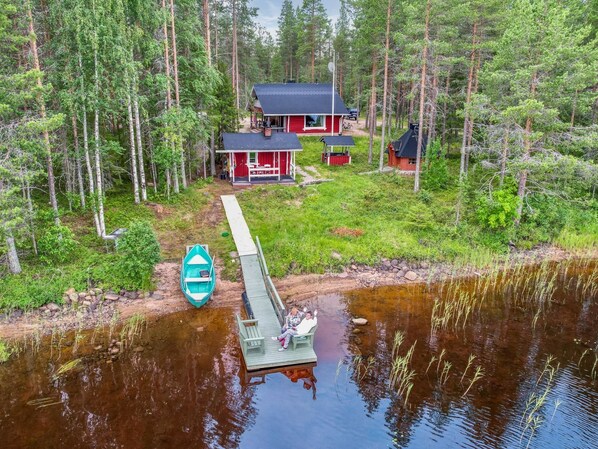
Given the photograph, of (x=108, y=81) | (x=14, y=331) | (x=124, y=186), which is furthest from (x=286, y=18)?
(x=14, y=331)

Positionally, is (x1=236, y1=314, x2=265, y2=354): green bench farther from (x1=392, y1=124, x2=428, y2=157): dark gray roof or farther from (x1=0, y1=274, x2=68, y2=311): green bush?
(x1=392, y1=124, x2=428, y2=157): dark gray roof

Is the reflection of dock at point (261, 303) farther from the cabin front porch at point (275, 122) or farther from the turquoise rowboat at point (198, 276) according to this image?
the cabin front porch at point (275, 122)

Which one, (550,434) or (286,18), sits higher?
(286,18)

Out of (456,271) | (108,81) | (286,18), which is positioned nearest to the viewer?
(108,81)

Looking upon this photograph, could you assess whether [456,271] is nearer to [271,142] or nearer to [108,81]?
[271,142]

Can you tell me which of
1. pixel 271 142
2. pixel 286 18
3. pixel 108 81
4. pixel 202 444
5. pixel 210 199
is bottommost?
pixel 202 444

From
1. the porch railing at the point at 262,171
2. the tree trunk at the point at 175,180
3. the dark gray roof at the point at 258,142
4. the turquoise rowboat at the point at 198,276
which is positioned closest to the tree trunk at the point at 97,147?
the turquoise rowboat at the point at 198,276
